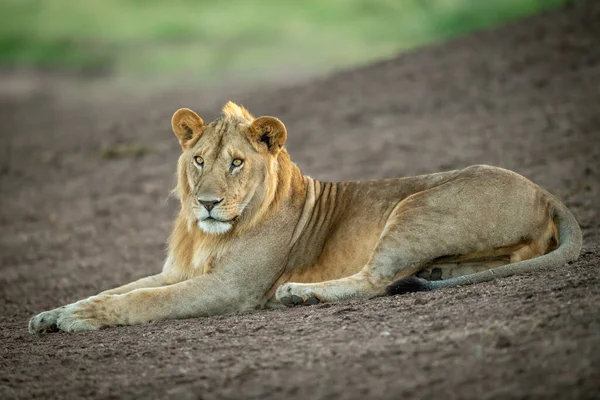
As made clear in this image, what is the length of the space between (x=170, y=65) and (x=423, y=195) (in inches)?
882

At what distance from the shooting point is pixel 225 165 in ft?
18.6

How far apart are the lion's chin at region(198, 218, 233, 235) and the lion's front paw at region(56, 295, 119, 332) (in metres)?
0.77

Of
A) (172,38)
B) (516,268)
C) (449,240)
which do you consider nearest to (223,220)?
(449,240)

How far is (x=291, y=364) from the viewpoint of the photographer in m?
4.19

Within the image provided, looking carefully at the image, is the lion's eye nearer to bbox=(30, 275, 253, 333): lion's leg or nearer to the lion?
the lion

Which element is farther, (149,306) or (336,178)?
(336,178)

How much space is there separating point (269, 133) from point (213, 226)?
0.77 meters

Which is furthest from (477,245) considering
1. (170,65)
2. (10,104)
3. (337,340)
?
(170,65)

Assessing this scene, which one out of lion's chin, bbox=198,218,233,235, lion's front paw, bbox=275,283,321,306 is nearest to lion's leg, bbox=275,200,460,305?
lion's front paw, bbox=275,283,321,306

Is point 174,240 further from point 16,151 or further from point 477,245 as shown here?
point 16,151

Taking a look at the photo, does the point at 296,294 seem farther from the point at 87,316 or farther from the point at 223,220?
the point at 87,316

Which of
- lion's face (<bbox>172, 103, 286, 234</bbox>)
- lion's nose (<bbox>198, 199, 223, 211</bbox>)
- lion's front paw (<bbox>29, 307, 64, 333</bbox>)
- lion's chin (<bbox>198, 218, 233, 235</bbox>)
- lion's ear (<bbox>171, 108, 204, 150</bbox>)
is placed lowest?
lion's front paw (<bbox>29, 307, 64, 333</bbox>)

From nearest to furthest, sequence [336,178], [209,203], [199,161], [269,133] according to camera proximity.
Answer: [209,203]
[199,161]
[269,133]
[336,178]

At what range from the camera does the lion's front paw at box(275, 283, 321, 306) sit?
5.57 meters
